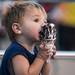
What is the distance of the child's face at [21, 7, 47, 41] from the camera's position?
1.85 metres

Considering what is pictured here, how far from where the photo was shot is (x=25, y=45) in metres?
1.89

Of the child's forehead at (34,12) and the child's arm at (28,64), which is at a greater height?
the child's forehead at (34,12)

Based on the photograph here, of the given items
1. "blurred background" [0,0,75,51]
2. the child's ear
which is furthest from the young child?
"blurred background" [0,0,75,51]

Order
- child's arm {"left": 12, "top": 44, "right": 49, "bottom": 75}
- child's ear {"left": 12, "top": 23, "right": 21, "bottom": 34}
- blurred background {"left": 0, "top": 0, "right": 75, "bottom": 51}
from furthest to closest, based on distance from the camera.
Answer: blurred background {"left": 0, "top": 0, "right": 75, "bottom": 51}
child's ear {"left": 12, "top": 23, "right": 21, "bottom": 34}
child's arm {"left": 12, "top": 44, "right": 49, "bottom": 75}

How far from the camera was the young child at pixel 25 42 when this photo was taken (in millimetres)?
1796

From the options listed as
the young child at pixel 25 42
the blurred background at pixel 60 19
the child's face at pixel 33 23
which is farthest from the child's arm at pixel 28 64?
the blurred background at pixel 60 19

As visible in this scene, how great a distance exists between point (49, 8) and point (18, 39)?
1983 millimetres

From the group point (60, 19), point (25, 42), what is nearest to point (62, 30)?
point (60, 19)

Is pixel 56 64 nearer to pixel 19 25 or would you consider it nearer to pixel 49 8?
pixel 49 8

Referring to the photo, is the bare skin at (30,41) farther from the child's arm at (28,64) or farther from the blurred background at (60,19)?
the blurred background at (60,19)

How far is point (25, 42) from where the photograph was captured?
1898 millimetres

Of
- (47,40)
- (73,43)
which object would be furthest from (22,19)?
(73,43)

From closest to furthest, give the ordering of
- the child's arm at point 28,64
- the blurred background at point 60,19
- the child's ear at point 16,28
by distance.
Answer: the child's arm at point 28,64 → the child's ear at point 16,28 → the blurred background at point 60,19

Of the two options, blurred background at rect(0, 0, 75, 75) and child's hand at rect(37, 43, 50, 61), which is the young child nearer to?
child's hand at rect(37, 43, 50, 61)
